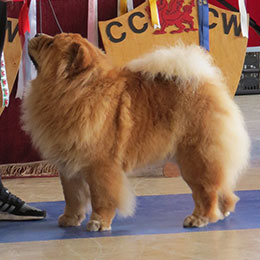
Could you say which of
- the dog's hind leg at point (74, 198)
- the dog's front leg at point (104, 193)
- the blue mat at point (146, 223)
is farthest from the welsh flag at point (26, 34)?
the dog's front leg at point (104, 193)

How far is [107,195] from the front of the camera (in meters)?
2.32

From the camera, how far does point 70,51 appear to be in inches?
91.8

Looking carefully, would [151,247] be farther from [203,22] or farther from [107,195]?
[203,22]

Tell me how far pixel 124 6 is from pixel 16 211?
5.35ft

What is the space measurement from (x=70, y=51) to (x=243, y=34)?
160cm

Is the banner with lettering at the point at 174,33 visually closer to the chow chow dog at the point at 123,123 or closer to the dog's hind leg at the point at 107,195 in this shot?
the chow chow dog at the point at 123,123

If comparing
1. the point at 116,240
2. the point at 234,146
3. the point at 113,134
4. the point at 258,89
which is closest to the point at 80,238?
the point at 116,240

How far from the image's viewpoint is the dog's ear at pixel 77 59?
2.30 meters

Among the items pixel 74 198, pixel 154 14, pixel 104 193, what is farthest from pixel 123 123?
pixel 154 14

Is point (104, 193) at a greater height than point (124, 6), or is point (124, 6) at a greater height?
point (124, 6)

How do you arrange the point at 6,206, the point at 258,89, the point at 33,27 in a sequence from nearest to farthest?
the point at 6,206 → the point at 33,27 → the point at 258,89

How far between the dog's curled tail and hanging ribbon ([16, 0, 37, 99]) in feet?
4.06

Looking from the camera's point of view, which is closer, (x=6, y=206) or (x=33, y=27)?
(x=6, y=206)

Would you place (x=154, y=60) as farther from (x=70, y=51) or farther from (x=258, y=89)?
(x=258, y=89)
